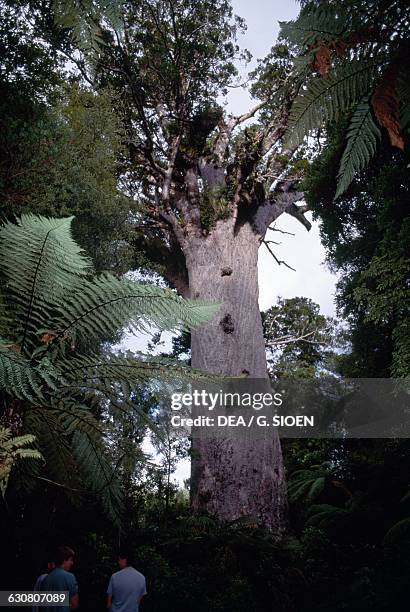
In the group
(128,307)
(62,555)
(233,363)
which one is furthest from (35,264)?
(233,363)

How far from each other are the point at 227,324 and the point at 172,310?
499cm

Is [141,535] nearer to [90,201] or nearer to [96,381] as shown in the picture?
[96,381]

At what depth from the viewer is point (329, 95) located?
149 cm

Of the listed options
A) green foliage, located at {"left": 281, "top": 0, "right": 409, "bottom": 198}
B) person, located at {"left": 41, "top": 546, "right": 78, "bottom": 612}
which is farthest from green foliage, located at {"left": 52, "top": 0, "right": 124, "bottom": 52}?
person, located at {"left": 41, "top": 546, "right": 78, "bottom": 612}

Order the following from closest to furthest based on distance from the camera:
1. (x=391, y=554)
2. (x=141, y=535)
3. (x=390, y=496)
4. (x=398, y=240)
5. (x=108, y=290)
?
(x=108, y=290) < (x=391, y=554) < (x=141, y=535) < (x=398, y=240) < (x=390, y=496)

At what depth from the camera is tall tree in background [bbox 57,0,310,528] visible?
25.1ft

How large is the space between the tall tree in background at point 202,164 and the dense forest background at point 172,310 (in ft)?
0.26

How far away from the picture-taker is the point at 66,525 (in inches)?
180

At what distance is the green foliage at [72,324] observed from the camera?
215 centimetres

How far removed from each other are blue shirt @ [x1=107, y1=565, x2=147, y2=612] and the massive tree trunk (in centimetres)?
257

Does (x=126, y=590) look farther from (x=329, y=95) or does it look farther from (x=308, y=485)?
(x=308, y=485)

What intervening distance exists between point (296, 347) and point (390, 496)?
6139mm

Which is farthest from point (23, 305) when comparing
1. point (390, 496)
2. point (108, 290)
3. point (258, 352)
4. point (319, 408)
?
point (319, 408)

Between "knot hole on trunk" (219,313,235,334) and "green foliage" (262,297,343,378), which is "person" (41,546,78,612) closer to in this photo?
"knot hole on trunk" (219,313,235,334)
